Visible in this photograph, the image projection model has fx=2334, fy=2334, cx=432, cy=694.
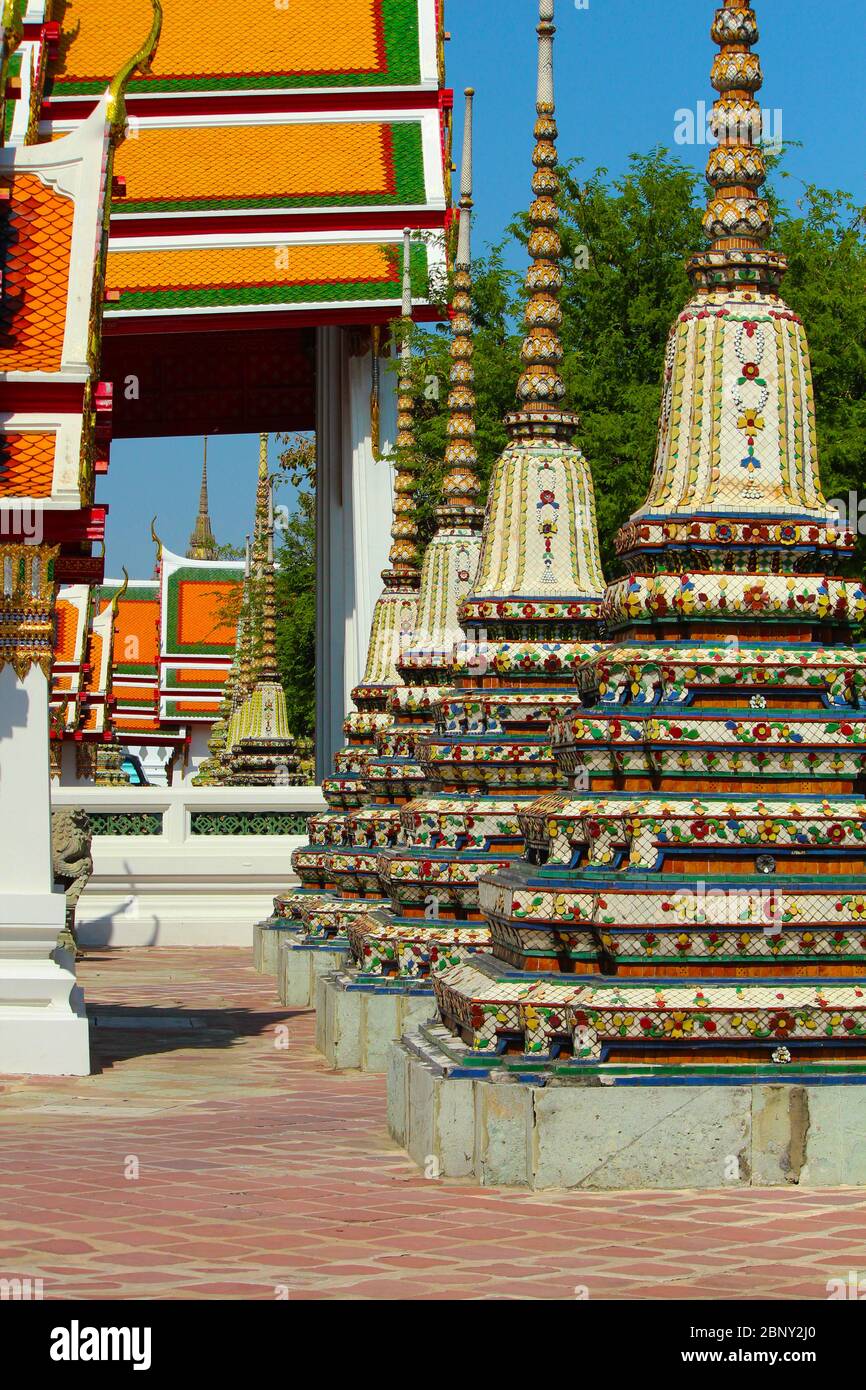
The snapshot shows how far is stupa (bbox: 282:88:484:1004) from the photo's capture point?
48.5ft

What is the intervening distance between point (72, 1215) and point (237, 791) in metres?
17.1

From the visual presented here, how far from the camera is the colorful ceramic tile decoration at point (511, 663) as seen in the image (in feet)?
40.2

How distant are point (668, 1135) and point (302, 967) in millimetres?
8572

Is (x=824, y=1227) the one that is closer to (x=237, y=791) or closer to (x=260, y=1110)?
(x=260, y=1110)

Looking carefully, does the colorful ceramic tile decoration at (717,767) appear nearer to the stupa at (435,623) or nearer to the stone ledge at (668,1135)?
the stone ledge at (668,1135)

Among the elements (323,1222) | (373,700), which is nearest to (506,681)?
(323,1222)

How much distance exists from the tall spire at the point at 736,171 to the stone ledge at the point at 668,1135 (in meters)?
3.38

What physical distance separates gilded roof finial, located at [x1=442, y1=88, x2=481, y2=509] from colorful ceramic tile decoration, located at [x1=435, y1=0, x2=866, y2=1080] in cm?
532

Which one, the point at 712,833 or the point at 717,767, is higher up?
the point at 717,767

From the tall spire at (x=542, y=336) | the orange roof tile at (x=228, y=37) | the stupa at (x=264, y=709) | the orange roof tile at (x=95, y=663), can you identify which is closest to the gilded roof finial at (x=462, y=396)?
the tall spire at (x=542, y=336)

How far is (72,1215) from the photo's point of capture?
7.87m

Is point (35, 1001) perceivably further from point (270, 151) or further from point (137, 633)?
point (137, 633)

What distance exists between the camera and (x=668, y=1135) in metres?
8.16

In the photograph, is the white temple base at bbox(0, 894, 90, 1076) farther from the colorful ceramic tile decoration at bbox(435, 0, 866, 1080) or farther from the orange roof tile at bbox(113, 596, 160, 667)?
the orange roof tile at bbox(113, 596, 160, 667)
